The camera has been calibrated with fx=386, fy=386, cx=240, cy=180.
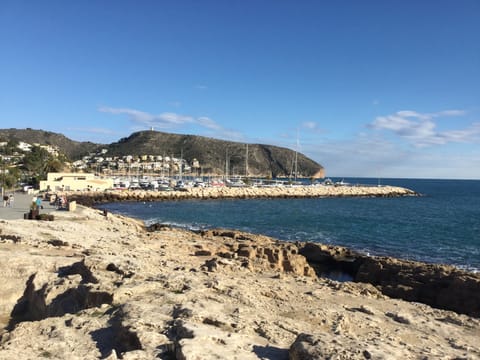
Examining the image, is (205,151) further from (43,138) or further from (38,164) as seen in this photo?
(38,164)

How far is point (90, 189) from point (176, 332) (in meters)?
64.4

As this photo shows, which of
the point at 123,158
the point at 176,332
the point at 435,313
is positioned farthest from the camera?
the point at 123,158

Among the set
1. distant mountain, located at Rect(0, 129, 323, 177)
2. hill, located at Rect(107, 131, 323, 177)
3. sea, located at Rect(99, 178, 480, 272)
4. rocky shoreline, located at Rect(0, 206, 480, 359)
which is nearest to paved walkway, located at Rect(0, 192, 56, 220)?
sea, located at Rect(99, 178, 480, 272)

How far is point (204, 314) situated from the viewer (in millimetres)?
6715

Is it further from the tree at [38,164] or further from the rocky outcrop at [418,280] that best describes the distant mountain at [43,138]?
the rocky outcrop at [418,280]

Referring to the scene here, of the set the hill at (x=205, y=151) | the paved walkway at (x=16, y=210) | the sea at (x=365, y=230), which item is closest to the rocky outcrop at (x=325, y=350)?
the sea at (x=365, y=230)

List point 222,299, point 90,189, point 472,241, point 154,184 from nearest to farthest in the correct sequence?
point 222,299
point 472,241
point 90,189
point 154,184

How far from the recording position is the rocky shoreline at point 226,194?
59781mm

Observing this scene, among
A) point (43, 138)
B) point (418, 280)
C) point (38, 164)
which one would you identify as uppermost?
point (43, 138)

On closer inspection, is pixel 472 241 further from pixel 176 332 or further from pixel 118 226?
pixel 176 332

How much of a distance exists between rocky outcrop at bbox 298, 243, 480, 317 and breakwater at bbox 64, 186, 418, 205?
40953mm

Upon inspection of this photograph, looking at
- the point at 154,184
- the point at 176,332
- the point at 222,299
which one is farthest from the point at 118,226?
the point at 154,184

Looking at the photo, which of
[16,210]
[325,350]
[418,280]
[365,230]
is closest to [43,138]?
[16,210]

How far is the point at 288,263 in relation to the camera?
1700 cm
